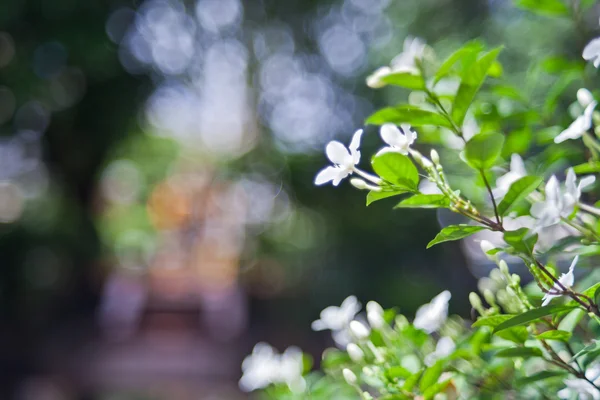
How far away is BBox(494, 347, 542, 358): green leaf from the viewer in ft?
1.62

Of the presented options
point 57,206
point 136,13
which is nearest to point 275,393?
point 136,13

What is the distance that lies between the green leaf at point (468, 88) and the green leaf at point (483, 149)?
0.10m

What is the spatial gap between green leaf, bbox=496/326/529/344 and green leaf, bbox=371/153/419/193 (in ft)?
0.58

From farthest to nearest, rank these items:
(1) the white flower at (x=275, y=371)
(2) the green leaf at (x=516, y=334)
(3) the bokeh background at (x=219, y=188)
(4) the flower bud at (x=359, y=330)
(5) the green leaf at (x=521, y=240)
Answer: (3) the bokeh background at (x=219, y=188), (1) the white flower at (x=275, y=371), (4) the flower bud at (x=359, y=330), (2) the green leaf at (x=516, y=334), (5) the green leaf at (x=521, y=240)

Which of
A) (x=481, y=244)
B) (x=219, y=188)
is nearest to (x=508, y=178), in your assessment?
(x=481, y=244)

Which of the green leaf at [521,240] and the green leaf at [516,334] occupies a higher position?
the green leaf at [521,240]

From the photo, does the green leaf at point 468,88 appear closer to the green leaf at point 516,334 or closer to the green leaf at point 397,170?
the green leaf at point 397,170

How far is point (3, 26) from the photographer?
11.8ft

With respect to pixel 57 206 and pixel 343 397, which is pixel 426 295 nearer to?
pixel 343 397

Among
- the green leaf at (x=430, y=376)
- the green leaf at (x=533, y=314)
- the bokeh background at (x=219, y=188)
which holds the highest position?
the green leaf at (x=533, y=314)

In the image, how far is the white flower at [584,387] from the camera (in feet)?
1.63

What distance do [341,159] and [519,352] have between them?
250 mm

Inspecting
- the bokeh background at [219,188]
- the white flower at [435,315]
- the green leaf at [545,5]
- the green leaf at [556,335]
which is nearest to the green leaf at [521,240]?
the green leaf at [556,335]

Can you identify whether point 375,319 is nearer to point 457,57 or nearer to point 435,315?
point 435,315
